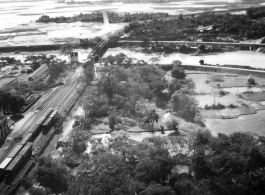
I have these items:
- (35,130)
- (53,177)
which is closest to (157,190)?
(53,177)

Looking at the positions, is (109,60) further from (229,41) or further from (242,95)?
(229,41)

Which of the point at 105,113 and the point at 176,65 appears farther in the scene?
the point at 176,65

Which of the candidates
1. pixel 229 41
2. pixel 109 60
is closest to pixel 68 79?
pixel 109 60

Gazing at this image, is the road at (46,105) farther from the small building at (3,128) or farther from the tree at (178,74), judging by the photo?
the tree at (178,74)

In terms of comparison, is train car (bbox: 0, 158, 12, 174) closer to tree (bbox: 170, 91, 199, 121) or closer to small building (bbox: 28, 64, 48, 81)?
tree (bbox: 170, 91, 199, 121)

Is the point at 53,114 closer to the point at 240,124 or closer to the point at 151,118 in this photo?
the point at 151,118

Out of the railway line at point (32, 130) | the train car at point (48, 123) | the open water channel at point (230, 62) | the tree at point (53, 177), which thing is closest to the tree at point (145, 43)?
the open water channel at point (230, 62)

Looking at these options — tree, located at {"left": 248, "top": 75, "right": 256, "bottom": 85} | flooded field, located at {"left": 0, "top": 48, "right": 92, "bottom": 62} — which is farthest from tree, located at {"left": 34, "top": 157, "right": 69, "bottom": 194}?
flooded field, located at {"left": 0, "top": 48, "right": 92, "bottom": 62}
